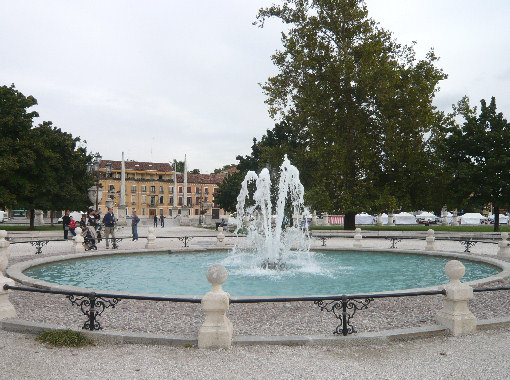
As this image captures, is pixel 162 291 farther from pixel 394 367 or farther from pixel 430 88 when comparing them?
pixel 430 88

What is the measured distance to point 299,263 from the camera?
16047 mm

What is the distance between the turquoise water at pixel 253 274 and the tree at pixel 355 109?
13815 millimetres

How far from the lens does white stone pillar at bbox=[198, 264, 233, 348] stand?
6.17 m

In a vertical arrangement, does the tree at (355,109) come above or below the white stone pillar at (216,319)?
above

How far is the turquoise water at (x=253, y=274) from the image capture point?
11.3m

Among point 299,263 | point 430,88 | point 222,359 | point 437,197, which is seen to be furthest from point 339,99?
point 222,359

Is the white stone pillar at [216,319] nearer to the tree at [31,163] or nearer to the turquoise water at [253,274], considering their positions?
the turquoise water at [253,274]

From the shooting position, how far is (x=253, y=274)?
1356 cm

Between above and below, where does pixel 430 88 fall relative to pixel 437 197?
above

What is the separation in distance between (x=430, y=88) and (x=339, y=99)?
285 inches

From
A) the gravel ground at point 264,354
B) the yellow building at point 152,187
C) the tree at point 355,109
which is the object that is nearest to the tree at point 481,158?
the tree at point 355,109

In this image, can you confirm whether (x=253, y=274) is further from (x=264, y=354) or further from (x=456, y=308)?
(x=264, y=354)

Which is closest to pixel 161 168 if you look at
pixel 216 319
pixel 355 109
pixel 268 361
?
pixel 355 109

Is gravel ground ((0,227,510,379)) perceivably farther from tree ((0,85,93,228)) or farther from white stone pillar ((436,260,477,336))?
tree ((0,85,93,228))
